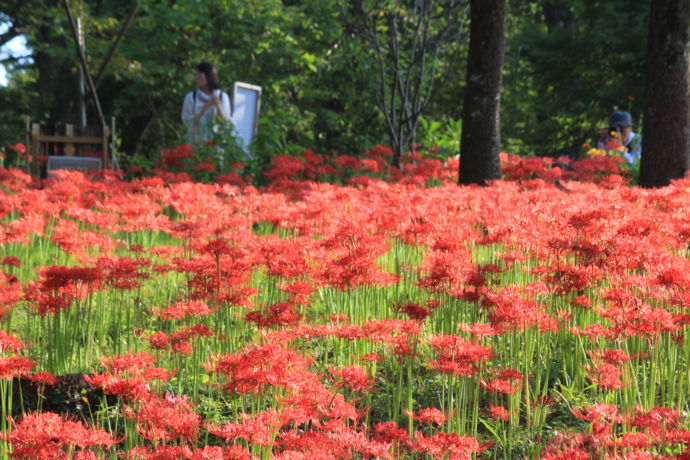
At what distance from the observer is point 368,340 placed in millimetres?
3783

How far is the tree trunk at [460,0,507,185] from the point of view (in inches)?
353

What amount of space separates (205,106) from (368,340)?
27.2ft

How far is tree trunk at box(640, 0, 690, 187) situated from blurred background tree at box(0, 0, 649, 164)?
207 inches

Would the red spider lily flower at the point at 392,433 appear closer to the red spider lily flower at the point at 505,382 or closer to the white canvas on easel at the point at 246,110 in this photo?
the red spider lily flower at the point at 505,382

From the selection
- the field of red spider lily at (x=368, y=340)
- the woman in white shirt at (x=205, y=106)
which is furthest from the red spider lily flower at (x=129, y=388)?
the woman in white shirt at (x=205, y=106)

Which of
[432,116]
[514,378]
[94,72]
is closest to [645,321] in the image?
[514,378]

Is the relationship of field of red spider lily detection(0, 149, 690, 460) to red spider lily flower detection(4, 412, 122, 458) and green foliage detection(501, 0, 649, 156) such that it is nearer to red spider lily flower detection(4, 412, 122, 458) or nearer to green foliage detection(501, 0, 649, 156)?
red spider lily flower detection(4, 412, 122, 458)

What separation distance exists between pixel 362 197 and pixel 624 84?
13107 millimetres

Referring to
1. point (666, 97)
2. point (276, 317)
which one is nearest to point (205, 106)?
point (666, 97)

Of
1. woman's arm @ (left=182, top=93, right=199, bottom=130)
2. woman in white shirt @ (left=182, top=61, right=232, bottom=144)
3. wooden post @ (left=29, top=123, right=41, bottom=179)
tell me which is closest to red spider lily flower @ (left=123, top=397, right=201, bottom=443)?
woman in white shirt @ (left=182, top=61, right=232, bottom=144)

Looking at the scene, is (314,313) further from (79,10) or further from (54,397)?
(79,10)

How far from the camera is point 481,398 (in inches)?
159

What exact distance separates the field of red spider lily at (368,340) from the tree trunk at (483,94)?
2.85m

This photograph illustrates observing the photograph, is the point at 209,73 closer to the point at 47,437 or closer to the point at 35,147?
the point at 35,147
